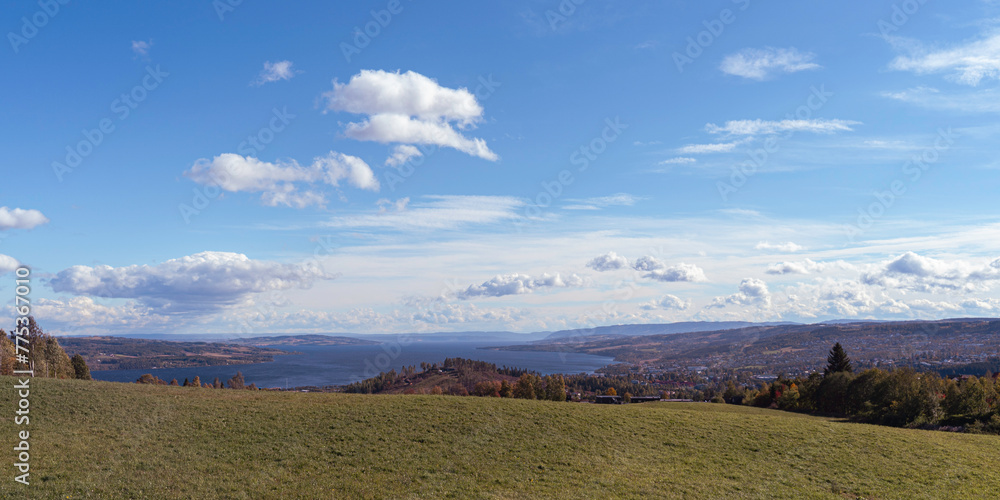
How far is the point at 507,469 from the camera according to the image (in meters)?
22.9

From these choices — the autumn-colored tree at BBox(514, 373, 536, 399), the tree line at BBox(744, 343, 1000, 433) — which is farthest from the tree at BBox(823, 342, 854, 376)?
the autumn-colored tree at BBox(514, 373, 536, 399)

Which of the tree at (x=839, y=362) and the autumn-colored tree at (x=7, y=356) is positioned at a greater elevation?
the autumn-colored tree at (x=7, y=356)

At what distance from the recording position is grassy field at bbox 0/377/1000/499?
778 inches

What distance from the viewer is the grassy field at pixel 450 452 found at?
19750mm

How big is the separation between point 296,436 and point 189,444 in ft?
17.0

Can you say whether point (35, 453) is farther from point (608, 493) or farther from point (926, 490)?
point (926, 490)

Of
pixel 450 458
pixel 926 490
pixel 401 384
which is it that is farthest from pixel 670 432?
pixel 401 384

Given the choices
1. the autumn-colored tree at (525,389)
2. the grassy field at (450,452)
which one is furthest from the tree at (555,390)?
the grassy field at (450,452)

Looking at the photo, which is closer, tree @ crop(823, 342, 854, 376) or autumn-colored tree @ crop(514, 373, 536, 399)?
tree @ crop(823, 342, 854, 376)

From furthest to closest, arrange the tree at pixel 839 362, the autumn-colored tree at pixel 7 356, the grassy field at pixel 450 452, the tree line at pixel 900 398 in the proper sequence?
the tree at pixel 839 362, the autumn-colored tree at pixel 7 356, the tree line at pixel 900 398, the grassy field at pixel 450 452

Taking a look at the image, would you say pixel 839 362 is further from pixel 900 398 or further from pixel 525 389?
pixel 525 389

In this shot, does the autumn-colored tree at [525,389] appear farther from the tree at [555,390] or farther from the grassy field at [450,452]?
the grassy field at [450,452]

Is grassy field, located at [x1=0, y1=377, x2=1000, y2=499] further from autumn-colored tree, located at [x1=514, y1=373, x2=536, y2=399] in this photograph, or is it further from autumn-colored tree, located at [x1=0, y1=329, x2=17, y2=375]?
autumn-colored tree, located at [x1=514, y1=373, x2=536, y2=399]

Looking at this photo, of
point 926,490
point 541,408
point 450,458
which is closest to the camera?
point 926,490
